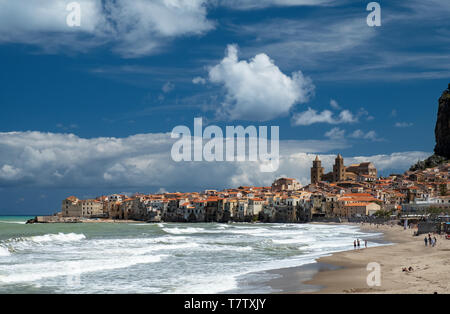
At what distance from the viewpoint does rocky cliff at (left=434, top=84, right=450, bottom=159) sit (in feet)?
449

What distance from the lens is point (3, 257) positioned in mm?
31109

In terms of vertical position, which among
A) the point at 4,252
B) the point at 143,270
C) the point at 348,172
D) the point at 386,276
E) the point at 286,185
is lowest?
the point at 4,252

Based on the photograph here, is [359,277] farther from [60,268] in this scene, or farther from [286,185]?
[286,185]

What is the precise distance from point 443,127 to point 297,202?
48.0m

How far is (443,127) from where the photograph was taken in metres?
138

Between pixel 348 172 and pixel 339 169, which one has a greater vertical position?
pixel 339 169

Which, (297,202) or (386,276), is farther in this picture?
(297,202)

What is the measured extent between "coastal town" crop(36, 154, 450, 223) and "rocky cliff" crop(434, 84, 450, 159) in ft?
17.5

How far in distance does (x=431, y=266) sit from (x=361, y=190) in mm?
118511

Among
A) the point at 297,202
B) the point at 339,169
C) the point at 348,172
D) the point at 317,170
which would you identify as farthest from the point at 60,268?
the point at 317,170

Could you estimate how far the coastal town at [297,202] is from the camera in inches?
4508

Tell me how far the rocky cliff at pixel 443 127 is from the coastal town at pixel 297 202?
17.5 feet

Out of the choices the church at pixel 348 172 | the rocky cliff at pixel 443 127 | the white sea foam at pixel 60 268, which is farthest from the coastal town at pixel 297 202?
the white sea foam at pixel 60 268
